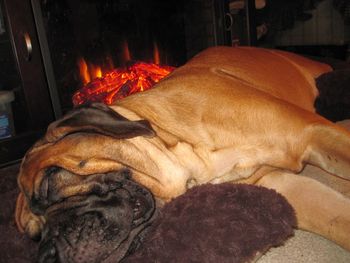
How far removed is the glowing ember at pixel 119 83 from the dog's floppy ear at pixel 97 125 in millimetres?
1519

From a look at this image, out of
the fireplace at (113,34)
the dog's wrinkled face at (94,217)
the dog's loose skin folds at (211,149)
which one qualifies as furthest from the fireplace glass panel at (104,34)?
the dog's wrinkled face at (94,217)

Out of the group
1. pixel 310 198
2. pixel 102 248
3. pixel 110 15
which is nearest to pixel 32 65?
pixel 110 15

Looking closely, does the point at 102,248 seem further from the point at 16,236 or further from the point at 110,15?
the point at 110,15

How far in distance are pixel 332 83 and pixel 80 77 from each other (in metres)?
1.81

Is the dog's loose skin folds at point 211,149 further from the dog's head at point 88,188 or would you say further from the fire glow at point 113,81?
the fire glow at point 113,81

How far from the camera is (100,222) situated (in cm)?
137

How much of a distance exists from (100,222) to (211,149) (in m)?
0.58

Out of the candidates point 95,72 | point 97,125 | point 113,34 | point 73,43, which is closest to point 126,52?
point 113,34

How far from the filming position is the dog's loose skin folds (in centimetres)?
152

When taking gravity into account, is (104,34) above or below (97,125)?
above

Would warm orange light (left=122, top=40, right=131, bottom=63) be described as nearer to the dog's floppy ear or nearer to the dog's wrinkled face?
the dog's floppy ear

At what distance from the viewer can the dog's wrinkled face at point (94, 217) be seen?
1328 mm

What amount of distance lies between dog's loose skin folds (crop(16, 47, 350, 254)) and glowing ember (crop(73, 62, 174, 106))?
125 centimetres

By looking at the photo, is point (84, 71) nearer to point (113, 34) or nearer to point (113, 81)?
point (113, 81)
